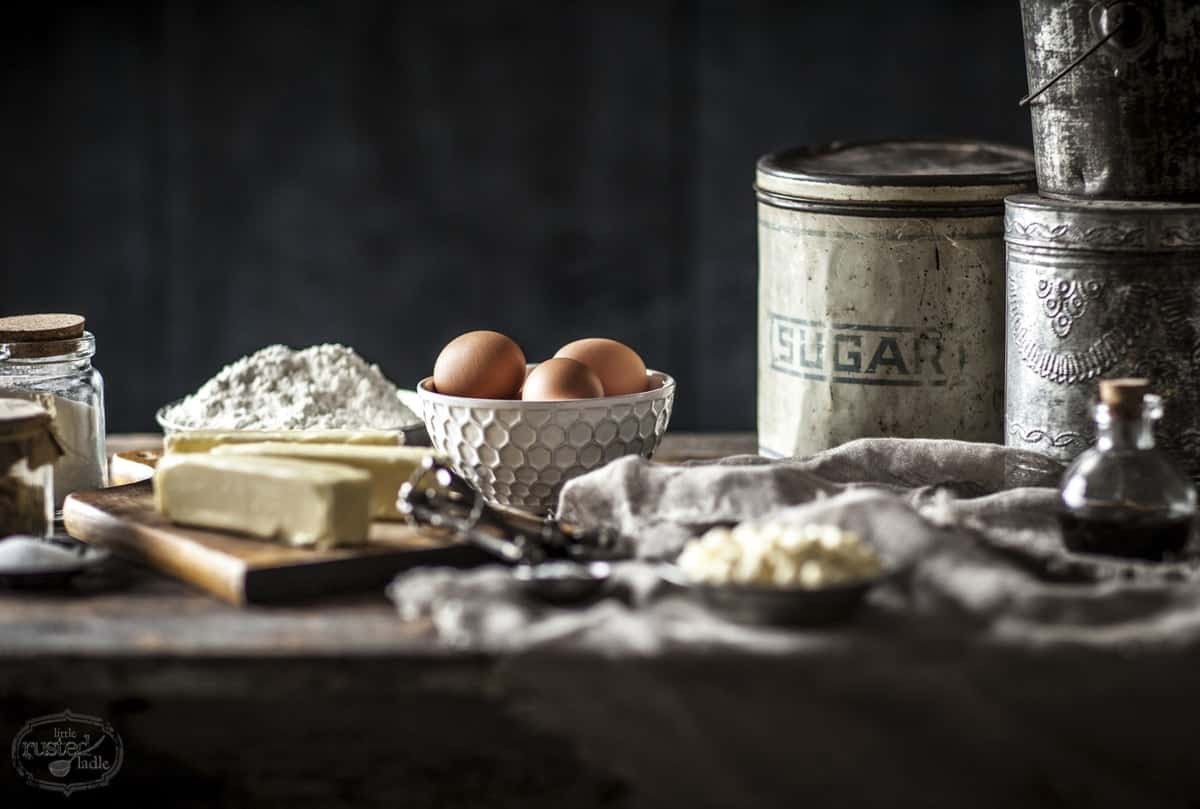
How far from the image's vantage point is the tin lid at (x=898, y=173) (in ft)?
4.88

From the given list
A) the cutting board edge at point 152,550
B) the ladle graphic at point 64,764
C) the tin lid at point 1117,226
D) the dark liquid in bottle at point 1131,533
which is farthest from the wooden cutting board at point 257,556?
the tin lid at point 1117,226

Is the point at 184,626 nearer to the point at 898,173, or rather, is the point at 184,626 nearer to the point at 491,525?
the point at 491,525

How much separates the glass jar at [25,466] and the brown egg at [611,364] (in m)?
0.45

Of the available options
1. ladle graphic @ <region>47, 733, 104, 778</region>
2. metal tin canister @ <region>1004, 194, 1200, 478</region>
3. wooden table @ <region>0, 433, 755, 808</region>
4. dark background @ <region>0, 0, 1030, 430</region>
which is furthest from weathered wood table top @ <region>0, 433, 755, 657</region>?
dark background @ <region>0, 0, 1030, 430</region>

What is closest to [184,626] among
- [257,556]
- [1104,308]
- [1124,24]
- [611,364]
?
[257,556]

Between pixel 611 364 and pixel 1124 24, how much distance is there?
0.53 metres

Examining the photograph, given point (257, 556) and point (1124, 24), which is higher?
point (1124, 24)

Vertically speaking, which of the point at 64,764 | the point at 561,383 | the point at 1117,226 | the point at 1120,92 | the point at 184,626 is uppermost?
the point at 1120,92

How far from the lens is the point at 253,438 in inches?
52.6

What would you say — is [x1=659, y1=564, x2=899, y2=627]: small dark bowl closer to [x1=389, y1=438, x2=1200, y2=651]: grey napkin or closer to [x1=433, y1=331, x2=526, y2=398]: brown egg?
[x1=389, y1=438, x2=1200, y2=651]: grey napkin

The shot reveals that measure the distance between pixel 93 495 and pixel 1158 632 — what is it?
0.86 metres

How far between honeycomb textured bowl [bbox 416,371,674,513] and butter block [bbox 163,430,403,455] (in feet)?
0.23

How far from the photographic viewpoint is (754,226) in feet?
10.6

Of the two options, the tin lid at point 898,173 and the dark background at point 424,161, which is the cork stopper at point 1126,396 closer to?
the tin lid at point 898,173
